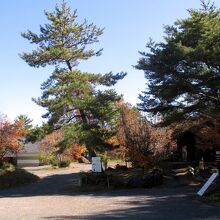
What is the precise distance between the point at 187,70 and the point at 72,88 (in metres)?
7.84

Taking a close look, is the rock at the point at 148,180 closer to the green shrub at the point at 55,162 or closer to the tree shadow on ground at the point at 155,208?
the tree shadow on ground at the point at 155,208

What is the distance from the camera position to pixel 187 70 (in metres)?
27.1

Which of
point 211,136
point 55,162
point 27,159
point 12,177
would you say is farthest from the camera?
point 27,159

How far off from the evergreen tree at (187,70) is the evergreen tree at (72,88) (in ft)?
9.85

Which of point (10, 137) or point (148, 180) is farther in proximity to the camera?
point (10, 137)

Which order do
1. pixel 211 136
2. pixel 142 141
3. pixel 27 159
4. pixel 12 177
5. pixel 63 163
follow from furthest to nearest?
1. pixel 27 159
2. pixel 63 163
3. pixel 12 177
4. pixel 142 141
5. pixel 211 136

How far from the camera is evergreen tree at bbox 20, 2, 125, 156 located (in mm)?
29781

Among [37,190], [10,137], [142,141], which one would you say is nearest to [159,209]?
[142,141]

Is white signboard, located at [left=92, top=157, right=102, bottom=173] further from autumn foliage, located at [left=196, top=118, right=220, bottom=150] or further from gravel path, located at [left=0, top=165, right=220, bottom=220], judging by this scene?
autumn foliage, located at [left=196, top=118, right=220, bottom=150]

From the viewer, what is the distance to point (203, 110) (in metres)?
29.2

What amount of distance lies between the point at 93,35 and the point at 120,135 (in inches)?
307

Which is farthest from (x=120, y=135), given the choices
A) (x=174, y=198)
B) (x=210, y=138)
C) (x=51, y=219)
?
(x=51, y=219)

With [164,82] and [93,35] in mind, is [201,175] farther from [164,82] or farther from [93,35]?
[93,35]

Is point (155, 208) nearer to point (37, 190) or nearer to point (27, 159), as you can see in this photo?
point (37, 190)
